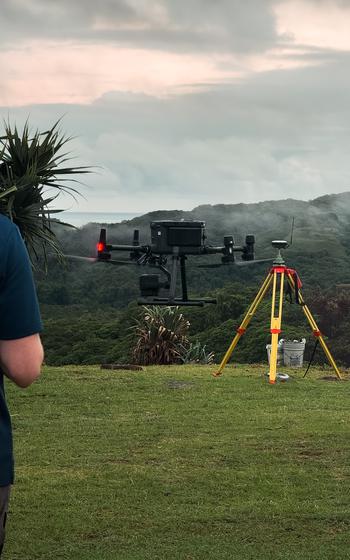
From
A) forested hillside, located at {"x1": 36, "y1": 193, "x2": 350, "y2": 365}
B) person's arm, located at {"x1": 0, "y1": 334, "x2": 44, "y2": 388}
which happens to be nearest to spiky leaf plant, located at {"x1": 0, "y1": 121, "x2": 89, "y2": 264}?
forested hillside, located at {"x1": 36, "y1": 193, "x2": 350, "y2": 365}

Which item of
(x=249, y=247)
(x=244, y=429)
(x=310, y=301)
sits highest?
(x=249, y=247)

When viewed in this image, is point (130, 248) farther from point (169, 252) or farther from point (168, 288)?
point (168, 288)

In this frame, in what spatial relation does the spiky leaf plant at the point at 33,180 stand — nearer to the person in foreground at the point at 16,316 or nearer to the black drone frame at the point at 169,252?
the black drone frame at the point at 169,252

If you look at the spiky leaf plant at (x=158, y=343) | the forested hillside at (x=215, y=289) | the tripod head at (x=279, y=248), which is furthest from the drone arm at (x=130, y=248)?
the spiky leaf plant at (x=158, y=343)

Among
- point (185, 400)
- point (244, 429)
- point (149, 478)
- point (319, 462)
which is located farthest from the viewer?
point (185, 400)

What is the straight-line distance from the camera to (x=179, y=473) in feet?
23.4

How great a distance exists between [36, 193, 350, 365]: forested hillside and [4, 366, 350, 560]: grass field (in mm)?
2869

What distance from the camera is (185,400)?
11.0 metres

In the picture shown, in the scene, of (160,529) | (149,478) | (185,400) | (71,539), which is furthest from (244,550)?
(185,400)

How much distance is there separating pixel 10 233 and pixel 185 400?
29.4 feet

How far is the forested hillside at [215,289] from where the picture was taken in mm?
32719

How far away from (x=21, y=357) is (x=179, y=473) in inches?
199

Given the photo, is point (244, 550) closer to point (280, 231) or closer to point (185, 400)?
point (185, 400)

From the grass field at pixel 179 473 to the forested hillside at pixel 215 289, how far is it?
2869 mm
